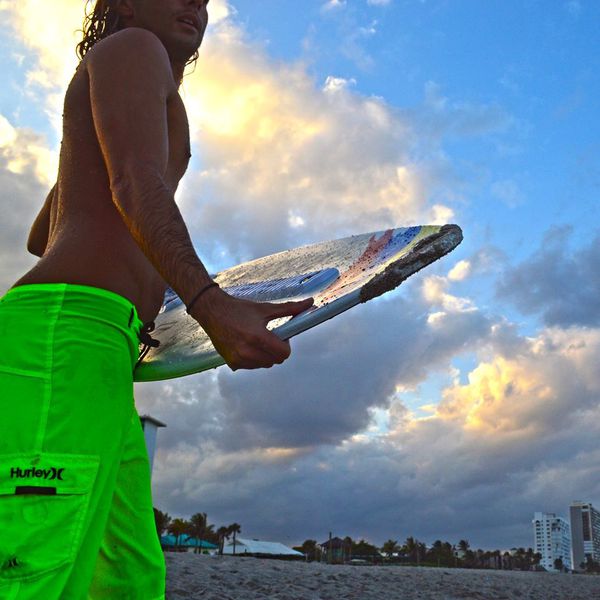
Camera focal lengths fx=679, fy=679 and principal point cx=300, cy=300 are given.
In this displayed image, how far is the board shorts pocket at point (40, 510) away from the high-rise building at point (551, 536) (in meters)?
146

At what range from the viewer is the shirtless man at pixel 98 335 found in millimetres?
1396

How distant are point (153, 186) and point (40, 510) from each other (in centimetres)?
73

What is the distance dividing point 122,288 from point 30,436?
17.4 inches

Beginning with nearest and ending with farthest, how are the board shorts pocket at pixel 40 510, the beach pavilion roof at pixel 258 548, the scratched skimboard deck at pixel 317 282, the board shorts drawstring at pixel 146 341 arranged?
the board shorts pocket at pixel 40 510 → the scratched skimboard deck at pixel 317 282 → the board shorts drawstring at pixel 146 341 → the beach pavilion roof at pixel 258 548

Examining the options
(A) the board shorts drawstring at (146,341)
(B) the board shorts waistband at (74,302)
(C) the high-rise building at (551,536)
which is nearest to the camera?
(B) the board shorts waistband at (74,302)

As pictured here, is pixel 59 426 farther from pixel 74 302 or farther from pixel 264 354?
pixel 264 354

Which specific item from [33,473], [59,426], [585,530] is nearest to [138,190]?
[59,426]

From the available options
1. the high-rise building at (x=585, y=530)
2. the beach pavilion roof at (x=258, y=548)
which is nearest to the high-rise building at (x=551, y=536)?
the high-rise building at (x=585, y=530)

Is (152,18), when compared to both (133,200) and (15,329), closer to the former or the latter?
(133,200)

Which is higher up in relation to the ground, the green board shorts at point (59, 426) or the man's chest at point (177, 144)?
the man's chest at point (177, 144)

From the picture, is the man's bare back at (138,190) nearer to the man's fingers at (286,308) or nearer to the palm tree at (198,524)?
the man's fingers at (286,308)

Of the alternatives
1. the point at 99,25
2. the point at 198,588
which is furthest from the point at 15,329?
the point at 198,588

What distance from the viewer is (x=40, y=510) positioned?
137 cm

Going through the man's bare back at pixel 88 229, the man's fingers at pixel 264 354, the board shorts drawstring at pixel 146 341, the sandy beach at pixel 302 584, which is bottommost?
the sandy beach at pixel 302 584
